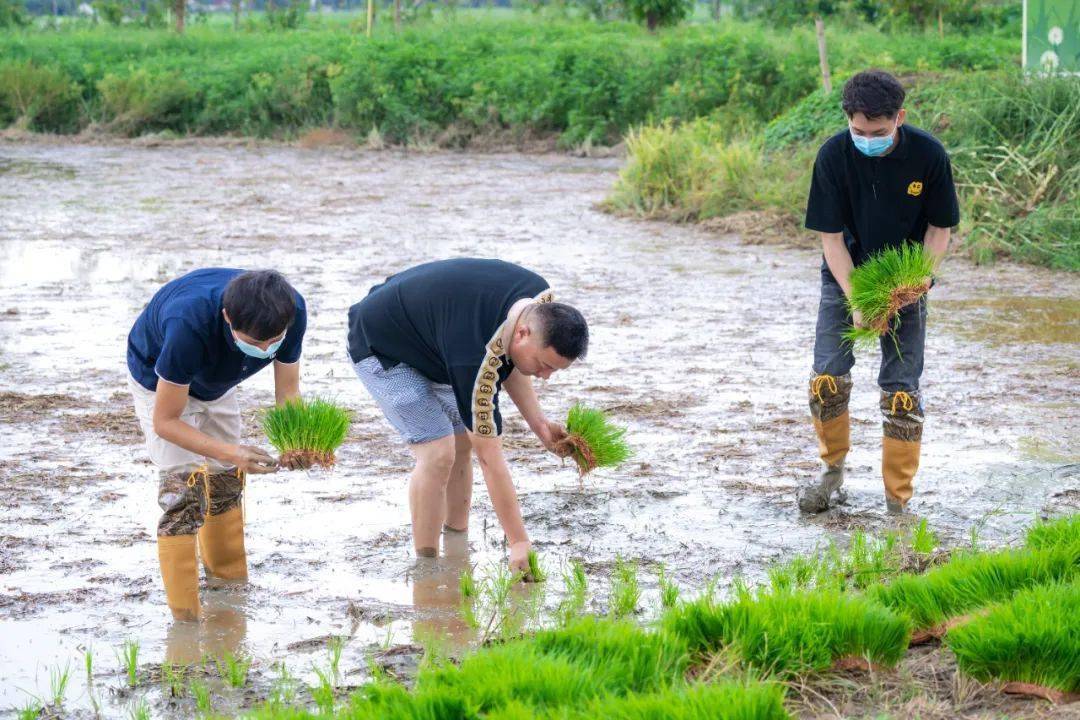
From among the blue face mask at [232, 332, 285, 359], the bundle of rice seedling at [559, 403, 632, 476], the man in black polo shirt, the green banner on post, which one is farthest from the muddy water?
the green banner on post

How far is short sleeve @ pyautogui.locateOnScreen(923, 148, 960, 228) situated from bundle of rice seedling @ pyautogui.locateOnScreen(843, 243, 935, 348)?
226 millimetres

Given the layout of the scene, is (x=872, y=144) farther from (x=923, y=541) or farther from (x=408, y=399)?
(x=408, y=399)

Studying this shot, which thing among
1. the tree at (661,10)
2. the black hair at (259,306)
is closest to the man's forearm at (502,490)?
the black hair at (259,306)

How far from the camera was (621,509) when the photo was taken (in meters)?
5.92

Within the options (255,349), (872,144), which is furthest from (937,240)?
(255,349)

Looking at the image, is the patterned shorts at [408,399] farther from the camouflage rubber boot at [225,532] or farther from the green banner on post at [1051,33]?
the green banner on post at [1051,33]

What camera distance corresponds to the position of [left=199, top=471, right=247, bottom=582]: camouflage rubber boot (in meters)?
4.95

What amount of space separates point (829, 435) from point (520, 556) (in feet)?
5.57

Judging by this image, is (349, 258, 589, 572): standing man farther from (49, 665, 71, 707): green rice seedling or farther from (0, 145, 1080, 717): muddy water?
(49, 665, 71, 707): green rice seedling

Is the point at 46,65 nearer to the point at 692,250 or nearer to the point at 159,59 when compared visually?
the point at 159,59

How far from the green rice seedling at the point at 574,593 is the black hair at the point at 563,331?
0.84 m

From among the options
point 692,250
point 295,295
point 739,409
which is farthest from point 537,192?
point 295,295

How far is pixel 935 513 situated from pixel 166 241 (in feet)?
33.2

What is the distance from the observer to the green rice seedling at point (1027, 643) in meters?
3.49
